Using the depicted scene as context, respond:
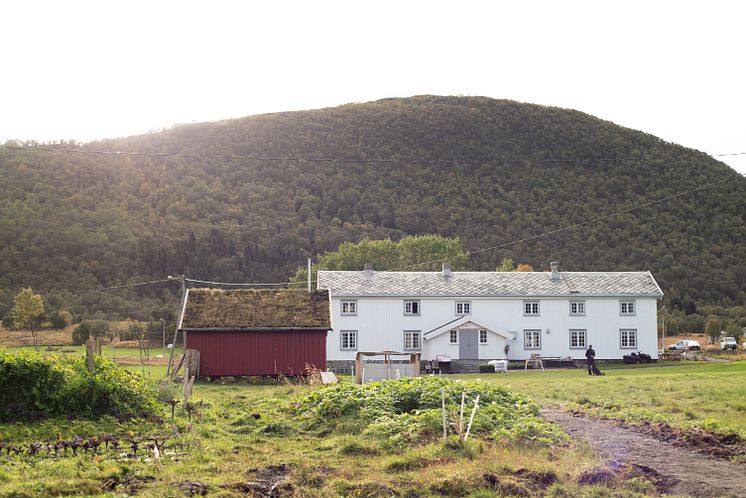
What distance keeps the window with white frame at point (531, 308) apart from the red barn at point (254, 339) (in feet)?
57.5

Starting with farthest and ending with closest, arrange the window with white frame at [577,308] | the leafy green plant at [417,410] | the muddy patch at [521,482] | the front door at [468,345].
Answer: the window with white frame at [577,308], the front door at [468,345], the leafy green plant at [417,410], the muddy patch at [521,482]

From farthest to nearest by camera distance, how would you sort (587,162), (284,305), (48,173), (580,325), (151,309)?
(587,162) < (48,173) < (151,309) < (580,325) < (284,305)

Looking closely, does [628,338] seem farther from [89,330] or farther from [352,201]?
[352,201]

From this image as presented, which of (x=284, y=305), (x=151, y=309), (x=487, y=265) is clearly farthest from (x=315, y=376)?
(x=487, y=265)

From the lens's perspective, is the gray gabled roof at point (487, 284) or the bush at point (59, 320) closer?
the gray gabled roof at point (487, 284)

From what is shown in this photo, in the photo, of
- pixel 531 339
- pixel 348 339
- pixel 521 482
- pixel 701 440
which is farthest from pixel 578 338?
pixel 521 482

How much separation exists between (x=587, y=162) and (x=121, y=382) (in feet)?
376

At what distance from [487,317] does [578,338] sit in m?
5.77

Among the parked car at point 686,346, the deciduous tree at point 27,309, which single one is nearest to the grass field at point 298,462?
the parked car at point 686,346

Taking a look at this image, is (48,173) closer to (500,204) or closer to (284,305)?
(500,204)

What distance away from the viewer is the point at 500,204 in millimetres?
117000

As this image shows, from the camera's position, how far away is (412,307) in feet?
177

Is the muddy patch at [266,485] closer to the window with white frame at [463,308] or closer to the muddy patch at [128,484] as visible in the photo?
the muddy patch at [128,484]

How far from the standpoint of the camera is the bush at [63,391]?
18.9m
